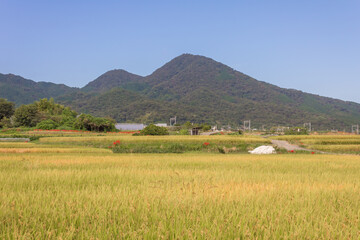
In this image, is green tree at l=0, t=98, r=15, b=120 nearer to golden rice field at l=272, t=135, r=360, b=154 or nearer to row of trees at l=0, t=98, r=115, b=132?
row of trees at l=0, t=98, r=115, b=132

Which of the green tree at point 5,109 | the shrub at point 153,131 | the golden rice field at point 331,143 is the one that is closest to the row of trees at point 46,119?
the green tree at point 5,109

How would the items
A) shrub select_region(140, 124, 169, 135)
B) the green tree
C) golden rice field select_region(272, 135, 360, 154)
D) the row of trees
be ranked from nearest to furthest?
golden rice field select_region(272, 135, 360, 154)
shrub select_region(140, 124, 169, 135)
the row of trees
the green tree

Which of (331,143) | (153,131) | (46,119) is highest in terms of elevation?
(46,119)

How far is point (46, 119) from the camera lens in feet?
228

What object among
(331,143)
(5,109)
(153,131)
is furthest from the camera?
(5,109)

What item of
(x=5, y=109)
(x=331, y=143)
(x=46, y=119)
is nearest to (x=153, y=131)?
(x=331, y=143)

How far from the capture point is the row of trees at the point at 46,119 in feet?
182

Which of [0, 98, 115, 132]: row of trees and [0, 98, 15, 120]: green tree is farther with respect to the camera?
[0, 98, 15, 120]: green tree

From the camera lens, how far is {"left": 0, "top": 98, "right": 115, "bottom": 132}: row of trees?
182ft

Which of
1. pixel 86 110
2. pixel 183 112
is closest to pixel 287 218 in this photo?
pixel 183 112

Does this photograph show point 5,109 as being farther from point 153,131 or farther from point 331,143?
point 331,143

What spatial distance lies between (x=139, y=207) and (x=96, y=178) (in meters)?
3.40

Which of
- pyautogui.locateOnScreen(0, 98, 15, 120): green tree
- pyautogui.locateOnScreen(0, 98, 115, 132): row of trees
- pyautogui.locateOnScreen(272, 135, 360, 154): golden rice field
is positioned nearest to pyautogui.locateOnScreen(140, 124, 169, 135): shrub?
pyautogui.locateOnScreen(0, 98, 115, 132): row of trees

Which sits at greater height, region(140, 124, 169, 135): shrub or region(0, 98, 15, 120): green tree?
region(0, 98, 15, 120): green tree
